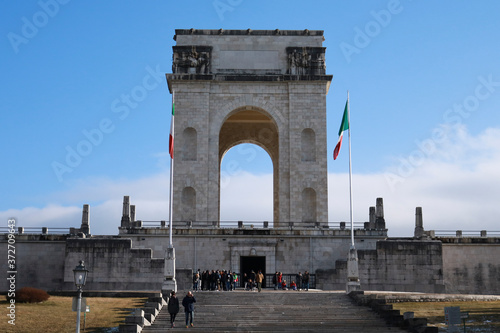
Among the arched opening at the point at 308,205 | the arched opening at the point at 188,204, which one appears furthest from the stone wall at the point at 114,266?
the arched opening at the point at 308,205

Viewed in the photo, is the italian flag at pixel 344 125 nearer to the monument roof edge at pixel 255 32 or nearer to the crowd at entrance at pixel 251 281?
the crowd at entrance at pixel 251 281

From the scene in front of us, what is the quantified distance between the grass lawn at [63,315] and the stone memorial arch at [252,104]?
15.3 m

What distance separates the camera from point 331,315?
3078 cm

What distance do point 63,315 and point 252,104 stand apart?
25355mm

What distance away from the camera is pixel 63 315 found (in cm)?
3081

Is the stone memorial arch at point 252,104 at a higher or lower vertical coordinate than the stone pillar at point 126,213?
higher

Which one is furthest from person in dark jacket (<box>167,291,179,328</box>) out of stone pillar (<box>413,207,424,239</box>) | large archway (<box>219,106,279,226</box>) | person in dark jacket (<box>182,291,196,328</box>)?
large archway (<box>219,106,279,226</box>)

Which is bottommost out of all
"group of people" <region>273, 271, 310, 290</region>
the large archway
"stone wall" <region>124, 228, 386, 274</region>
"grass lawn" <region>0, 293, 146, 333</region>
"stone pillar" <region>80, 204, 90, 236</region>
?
"grass lawn" <region>0, 293, 146, 333</region>

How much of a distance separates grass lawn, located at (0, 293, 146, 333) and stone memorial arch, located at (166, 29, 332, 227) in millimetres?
15337

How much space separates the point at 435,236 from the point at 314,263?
9.37 m

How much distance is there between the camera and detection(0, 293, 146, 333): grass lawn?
28.0 m

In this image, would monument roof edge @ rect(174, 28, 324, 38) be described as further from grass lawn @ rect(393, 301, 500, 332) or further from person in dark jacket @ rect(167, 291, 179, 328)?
person in dark jacket @ rect(167, 291, 179, 328)

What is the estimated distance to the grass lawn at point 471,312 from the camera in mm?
28766

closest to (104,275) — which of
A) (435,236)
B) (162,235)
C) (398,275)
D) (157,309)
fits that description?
(162,235)
